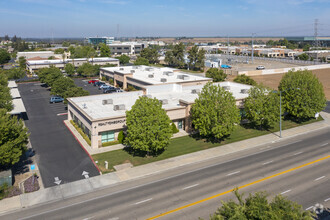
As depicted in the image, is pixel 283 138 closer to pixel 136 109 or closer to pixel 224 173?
pixel 224 173

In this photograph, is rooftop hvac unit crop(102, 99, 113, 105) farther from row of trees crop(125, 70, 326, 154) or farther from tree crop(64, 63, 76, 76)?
tree crop(64, 63, 76, 76)

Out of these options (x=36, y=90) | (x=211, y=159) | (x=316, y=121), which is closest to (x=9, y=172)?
(x=211, y=159)

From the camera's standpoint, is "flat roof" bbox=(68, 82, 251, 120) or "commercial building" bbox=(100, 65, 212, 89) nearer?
"flat roof" bbox=(68, 82, 251, 120)

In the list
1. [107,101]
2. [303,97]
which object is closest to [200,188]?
[107,101]

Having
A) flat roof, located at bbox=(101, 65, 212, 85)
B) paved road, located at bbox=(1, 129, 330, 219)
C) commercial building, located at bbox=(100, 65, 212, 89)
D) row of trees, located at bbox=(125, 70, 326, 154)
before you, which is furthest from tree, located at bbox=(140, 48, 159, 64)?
paved road, located at bbox=(1, 129, 330, 219)

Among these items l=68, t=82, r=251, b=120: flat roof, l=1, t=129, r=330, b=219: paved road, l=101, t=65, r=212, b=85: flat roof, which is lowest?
l=1, t=129, r=330, b=219: paved road

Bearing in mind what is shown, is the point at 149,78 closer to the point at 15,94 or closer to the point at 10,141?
the point at 15,94
